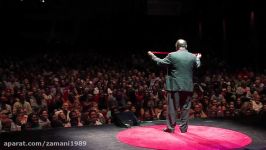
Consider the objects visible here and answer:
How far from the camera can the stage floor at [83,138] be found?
3660 mm

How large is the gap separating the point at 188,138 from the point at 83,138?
1.17m

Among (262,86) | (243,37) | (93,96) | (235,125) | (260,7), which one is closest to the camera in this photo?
(235,125)

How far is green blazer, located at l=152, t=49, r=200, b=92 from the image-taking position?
4.14 m

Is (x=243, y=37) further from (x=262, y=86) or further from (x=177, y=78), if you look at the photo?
(x=177, y=78)

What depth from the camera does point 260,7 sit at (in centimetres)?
1270

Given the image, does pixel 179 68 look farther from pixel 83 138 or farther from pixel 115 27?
pixel 115 27

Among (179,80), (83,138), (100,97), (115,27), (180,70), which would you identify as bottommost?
(83,138)

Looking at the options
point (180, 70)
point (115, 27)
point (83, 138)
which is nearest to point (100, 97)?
point (83, 138)

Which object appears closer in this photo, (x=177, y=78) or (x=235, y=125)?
(x=177, y=78)

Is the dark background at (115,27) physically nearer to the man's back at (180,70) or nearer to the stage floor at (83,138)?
the stage floor at (83,138)

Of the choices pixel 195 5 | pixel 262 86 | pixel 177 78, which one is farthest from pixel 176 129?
pixel 195 5

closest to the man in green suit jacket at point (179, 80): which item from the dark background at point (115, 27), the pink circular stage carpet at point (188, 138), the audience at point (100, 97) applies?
the pink circular stage carpet at point (188, 138)

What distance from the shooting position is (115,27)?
16.2 metres

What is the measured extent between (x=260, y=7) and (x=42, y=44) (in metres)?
8.92
